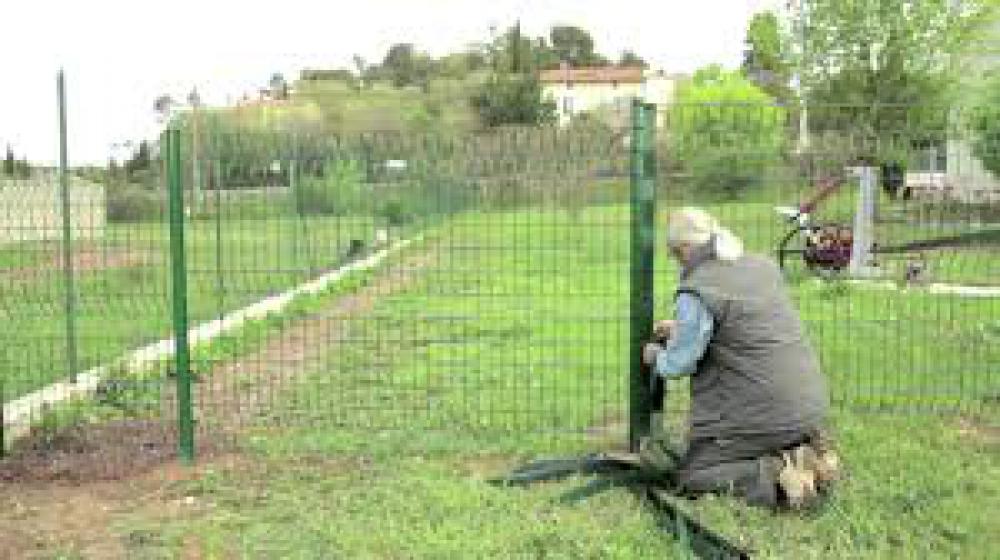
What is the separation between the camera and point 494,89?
4559cm

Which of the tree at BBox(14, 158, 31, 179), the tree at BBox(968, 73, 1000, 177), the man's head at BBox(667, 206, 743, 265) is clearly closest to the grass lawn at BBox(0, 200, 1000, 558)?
the man's head at BBox(667, 206, 743, 265)

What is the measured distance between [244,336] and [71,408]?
11.9 ft

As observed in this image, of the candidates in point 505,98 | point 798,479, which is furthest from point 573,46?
point 798,479

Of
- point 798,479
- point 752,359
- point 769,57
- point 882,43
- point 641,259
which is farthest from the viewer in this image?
point 769,57

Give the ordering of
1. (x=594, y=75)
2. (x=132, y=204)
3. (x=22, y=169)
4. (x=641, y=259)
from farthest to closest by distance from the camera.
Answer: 1. (x=594, y=75)
2. (x=22, y=169)
3. (x=132, y=204)
4. (x=641, y=259)

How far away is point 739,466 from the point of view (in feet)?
17.2

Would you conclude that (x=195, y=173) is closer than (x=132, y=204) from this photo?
Yes

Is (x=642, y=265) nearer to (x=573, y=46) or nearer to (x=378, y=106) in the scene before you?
(x=378, y=106)

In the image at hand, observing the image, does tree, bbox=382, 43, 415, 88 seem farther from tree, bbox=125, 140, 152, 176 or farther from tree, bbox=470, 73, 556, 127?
tree, bbox=125, 140, 152, 176

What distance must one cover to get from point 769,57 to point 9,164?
162 ft

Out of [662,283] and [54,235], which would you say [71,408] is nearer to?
[54,235]

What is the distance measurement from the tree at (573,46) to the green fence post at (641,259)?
104m

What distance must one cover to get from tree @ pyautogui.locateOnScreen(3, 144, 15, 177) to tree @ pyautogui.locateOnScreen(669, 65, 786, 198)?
4.51 meters

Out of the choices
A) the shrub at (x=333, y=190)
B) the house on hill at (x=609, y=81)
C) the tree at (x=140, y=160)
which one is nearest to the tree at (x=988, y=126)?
the shrub at (x=333, y=190)
